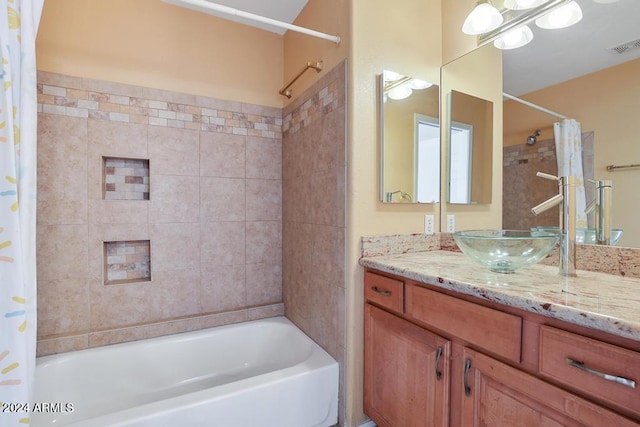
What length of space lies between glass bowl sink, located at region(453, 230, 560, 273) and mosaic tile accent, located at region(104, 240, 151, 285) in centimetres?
194

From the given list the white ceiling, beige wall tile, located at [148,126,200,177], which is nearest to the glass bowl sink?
beige wall tile, located at [148,126,200,177]

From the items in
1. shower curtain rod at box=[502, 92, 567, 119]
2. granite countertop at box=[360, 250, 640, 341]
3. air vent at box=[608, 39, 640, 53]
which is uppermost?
air vent at box=[608, 39, 640, 53]

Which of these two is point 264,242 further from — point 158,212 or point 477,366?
point 477,366

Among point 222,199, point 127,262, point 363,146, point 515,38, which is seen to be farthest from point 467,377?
point 127,262

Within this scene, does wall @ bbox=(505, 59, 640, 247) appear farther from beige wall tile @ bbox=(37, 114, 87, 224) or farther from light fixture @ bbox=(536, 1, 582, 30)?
beige wall tile @ bbox=(37, 114, 87, 224)

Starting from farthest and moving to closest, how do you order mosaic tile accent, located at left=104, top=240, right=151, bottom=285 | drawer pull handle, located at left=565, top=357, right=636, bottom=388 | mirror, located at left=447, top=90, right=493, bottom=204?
mosaic tile accent, located at left=104, top=240, right=151, bottom=285, mirror, located at left=447, top=90, right=493, bottom=204, drawer pull handle, located at left=565, top=357, right=636, bottom=388

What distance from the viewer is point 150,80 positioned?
195 cm

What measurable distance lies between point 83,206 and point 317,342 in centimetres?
164

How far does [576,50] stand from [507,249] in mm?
975

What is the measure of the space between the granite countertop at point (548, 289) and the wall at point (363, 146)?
22cm

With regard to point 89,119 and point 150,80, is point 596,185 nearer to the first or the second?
point 150,80

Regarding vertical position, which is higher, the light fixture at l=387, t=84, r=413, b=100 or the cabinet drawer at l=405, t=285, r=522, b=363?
the light fixture at l=387, t=84, r=413, b=100

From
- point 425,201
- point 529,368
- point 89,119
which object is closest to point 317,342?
point 425,201

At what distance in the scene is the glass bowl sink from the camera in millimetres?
1087
